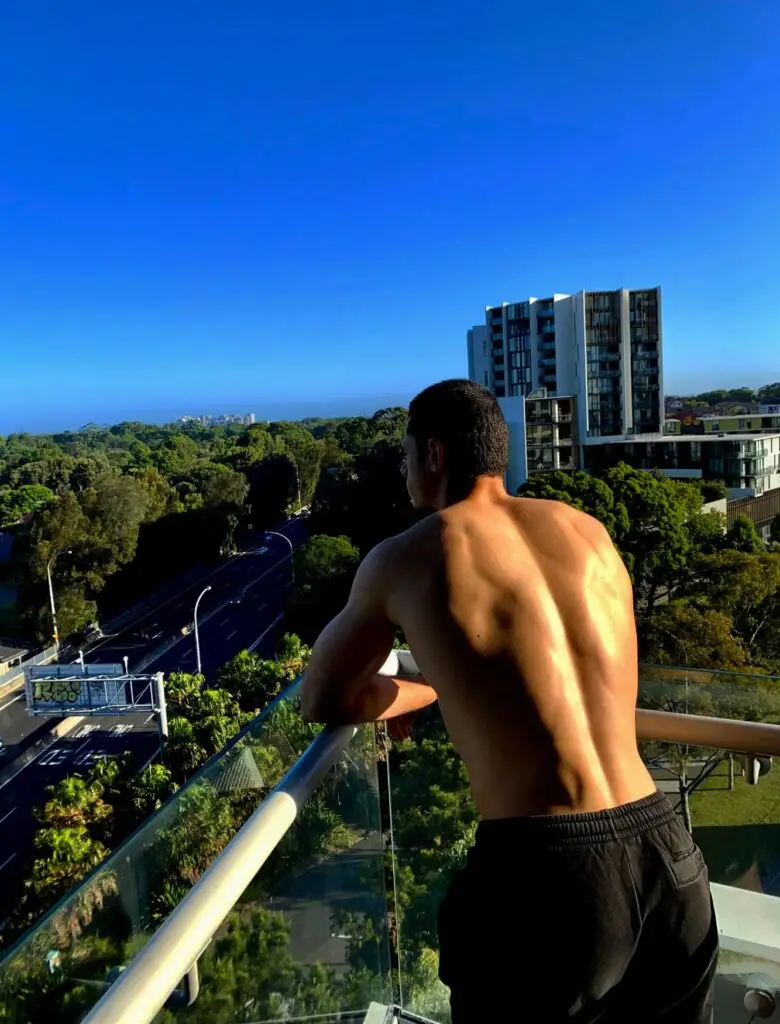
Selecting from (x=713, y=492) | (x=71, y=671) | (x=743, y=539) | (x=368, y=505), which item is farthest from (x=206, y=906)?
(x=713, y=492)

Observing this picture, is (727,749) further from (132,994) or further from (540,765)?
(132,994)

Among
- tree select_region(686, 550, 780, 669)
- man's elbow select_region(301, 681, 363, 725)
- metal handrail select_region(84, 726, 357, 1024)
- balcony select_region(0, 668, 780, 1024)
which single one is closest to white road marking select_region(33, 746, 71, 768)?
tree select_region(686, 550, 780, 669)

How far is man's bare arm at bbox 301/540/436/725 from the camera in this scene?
3.99 feet

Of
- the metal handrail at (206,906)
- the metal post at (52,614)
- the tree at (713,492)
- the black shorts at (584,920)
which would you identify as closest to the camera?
the metal handrail at (206,906)

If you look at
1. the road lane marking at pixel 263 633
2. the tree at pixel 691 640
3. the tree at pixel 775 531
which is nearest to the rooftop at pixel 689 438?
the tree at pixel 775 531

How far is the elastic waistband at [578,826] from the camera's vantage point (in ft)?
3.33

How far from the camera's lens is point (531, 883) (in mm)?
1017

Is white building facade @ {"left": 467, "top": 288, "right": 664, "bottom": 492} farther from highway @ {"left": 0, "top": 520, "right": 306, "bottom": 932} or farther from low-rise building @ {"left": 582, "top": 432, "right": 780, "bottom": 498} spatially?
highway @ {"left": 0, "top": 520, "right": 306, "bottom": 932}

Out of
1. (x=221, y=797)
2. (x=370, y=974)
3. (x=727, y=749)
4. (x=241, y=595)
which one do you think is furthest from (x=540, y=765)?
(x=241, y=595)

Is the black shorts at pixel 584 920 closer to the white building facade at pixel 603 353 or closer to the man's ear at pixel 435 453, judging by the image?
the man's ear at pixel 435 453

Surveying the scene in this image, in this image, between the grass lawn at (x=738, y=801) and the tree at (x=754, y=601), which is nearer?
the grass lawn at (x=738, y=801)

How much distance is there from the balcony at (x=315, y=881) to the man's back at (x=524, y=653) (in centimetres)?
35

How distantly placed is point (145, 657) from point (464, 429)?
2364 centimetres

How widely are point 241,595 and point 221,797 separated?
29.0 metres
